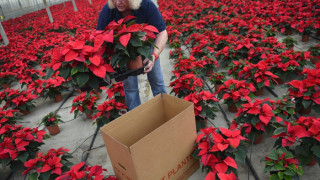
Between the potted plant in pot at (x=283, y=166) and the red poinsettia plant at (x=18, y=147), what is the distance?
182 centimetres

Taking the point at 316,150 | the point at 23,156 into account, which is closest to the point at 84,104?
the point at 23,156

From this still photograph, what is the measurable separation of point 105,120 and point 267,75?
178cm

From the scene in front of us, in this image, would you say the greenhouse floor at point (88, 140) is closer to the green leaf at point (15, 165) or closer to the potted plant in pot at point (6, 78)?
the green leaf at point (15, 165)

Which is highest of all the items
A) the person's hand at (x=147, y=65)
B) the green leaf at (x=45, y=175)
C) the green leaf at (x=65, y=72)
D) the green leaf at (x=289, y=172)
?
the green leaf at (x=65, y=72)

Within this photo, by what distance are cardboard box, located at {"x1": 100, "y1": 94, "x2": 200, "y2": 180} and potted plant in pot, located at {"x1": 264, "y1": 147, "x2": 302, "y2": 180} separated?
485 millimetres

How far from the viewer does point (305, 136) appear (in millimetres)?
1298

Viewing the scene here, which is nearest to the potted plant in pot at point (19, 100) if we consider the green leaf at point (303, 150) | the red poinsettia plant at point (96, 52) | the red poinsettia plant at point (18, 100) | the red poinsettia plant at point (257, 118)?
the red poinsettia plant at point (18, 100)

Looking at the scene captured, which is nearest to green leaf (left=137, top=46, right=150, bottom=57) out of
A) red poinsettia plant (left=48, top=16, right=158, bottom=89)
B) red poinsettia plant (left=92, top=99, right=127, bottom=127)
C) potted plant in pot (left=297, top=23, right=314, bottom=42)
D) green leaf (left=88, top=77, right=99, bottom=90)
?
red poinsettia plant (left=48, top=16, right=158, bottom=89)

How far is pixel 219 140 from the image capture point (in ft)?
4.30

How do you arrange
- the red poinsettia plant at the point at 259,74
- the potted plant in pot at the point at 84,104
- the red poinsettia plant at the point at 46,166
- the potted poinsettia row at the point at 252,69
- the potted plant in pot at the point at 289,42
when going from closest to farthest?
1. the red poinsettia plant at the point at 46,166
2. the potted poinsettia row at the point at 252,69
3. the red poinsettia plant at the point at 259,74
4. the potted plant in pot at the point at 84,104
5. the potted plant in pot at the point at 289,42

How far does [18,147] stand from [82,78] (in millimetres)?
1026

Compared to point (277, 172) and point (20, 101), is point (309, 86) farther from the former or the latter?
point (20, 101)

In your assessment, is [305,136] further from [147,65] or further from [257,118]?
[147,65]

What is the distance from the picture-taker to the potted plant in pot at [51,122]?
2266mm
